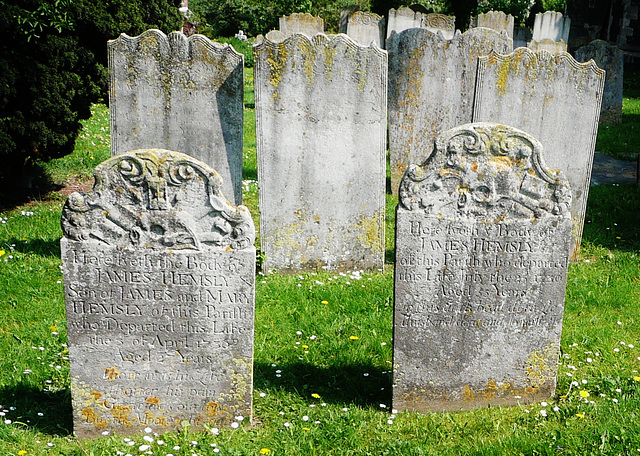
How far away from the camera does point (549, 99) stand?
6727 mm

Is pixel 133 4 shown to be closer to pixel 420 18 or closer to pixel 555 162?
pixel 555 162

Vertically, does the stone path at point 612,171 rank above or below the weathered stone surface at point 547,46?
below

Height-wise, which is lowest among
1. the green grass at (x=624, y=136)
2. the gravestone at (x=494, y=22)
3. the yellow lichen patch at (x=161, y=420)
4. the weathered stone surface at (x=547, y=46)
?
the yellow lichen patch at (x=161, y=420)

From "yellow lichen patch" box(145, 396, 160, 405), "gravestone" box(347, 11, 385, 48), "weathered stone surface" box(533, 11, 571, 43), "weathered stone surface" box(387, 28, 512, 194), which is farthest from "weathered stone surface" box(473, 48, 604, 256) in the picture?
"weathered stone surface" box(533, 11, 571, 43)

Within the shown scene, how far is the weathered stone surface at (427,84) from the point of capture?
850 cm

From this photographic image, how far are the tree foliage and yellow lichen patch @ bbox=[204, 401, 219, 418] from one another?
15.3 feet

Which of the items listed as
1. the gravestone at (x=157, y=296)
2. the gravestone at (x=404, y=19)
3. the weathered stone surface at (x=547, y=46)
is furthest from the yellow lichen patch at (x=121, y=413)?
the gravestone at (x=404, y=19)

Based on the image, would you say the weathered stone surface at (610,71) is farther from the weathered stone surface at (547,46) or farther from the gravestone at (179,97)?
the gravestone at (179,97)

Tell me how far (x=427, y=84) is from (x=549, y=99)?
7.12ft

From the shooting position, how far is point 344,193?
21.8 feet

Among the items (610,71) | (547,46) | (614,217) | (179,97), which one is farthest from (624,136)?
(179,97)

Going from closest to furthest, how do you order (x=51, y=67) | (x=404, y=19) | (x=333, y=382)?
1. (x=333, y=382)
2. (x=51, y=67)
3. (x=404, y=19)

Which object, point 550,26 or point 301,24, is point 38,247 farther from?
point 550,26

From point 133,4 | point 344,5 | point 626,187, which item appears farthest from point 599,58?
point 344,5
